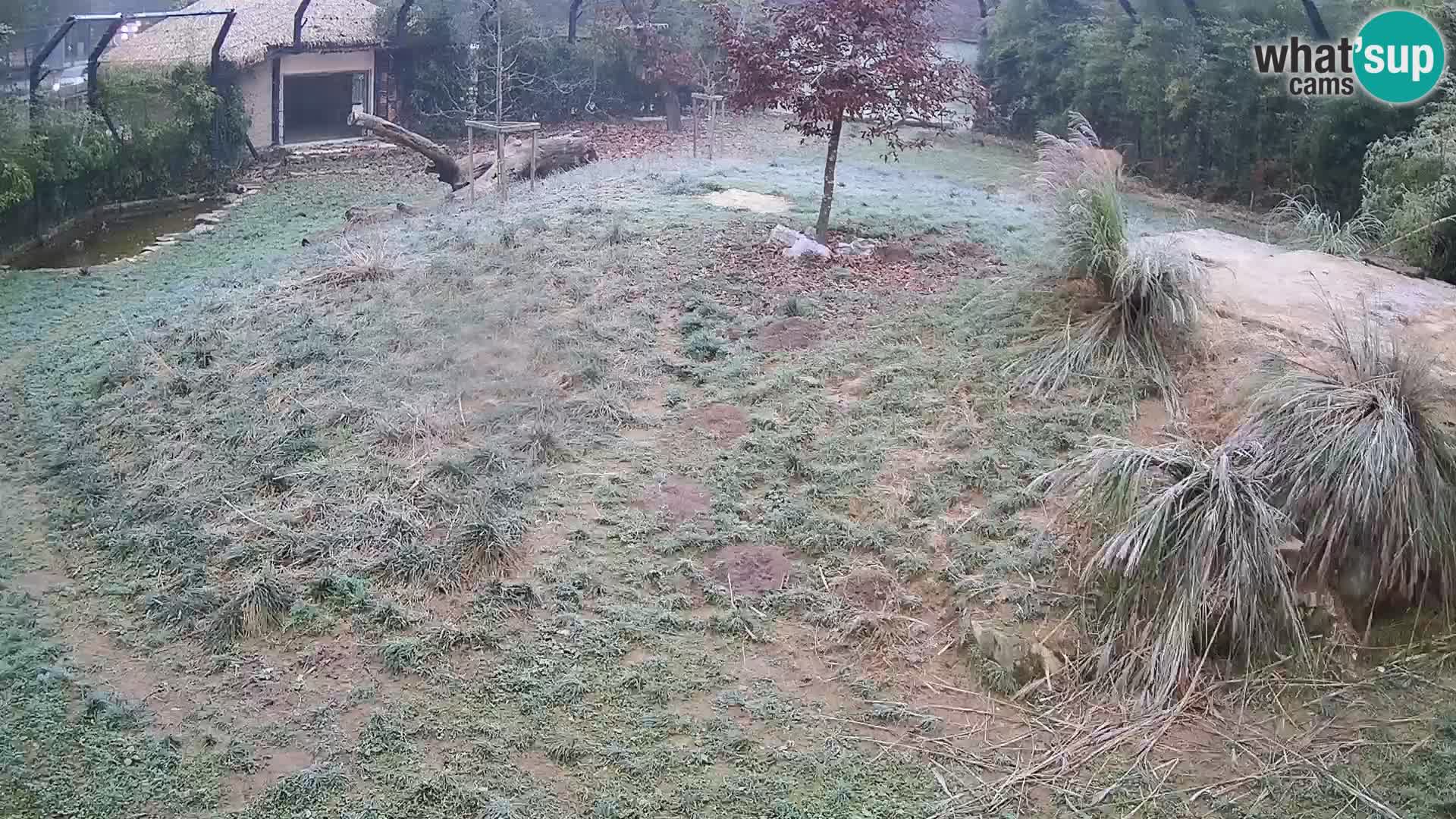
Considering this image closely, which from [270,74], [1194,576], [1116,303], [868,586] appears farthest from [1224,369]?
[270,74]

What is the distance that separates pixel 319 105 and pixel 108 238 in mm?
7623

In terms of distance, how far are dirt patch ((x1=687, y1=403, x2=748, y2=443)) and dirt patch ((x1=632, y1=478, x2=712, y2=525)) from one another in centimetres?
44

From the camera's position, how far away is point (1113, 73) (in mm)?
14219

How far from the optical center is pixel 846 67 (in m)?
7.79

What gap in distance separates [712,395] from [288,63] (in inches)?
496

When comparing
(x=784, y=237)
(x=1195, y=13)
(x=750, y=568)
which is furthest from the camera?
(x=1195, y=13)

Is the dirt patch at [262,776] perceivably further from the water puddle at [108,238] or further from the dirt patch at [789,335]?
the water puddle at [108,238]

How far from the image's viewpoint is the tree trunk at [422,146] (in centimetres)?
1227

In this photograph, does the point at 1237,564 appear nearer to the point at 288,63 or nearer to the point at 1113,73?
the point at 1113,73

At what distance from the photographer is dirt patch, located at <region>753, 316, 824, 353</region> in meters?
6.61

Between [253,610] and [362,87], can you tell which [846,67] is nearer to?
[253,610]

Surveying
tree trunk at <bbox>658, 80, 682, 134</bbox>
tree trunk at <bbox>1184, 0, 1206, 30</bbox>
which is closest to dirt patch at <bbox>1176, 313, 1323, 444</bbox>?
tree trunk at <bbox>1184, 0, 1206, 30</bbox>

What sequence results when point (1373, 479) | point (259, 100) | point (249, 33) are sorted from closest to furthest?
point (1373, 479)
point (249, 33)
point (259, 100)

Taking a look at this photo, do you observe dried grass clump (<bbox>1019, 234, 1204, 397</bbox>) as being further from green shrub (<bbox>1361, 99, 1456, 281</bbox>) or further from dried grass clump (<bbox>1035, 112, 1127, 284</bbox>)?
green shrub (<bbox>1361, 99, 1456, 281</bbox>)
